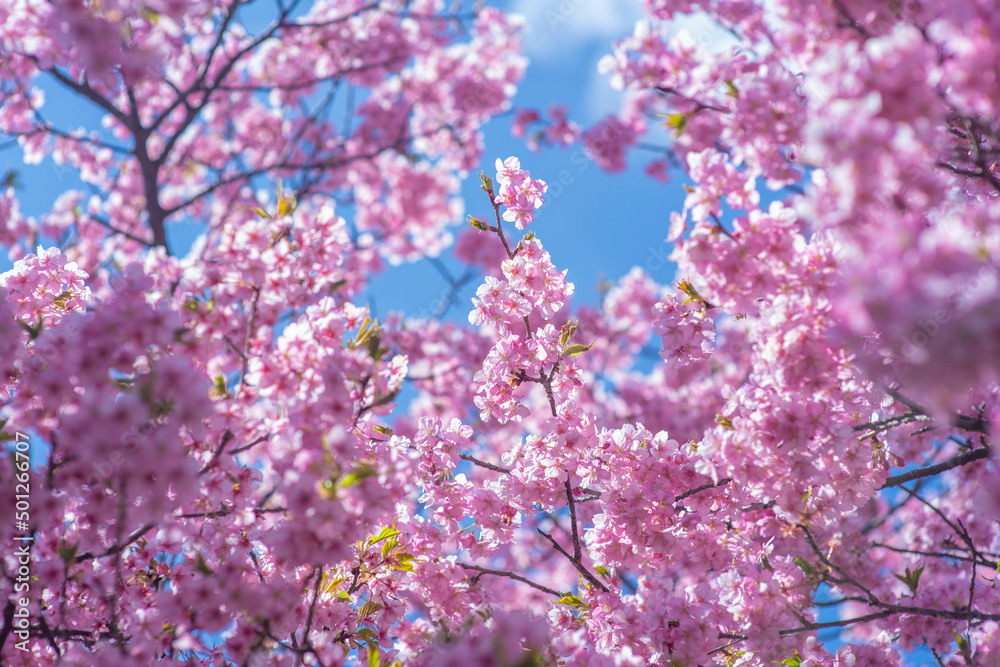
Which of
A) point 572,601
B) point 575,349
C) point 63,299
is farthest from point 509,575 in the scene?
point 63,299

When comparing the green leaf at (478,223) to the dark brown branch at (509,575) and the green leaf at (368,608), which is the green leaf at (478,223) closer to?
the dark brown branch at (509,575)

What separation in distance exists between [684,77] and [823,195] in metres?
4.00

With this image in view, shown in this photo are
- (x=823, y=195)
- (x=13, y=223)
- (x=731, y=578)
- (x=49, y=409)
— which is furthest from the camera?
(x=13, y=223)

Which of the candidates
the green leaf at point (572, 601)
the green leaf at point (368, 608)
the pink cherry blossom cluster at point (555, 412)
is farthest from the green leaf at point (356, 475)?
the green leaf at point (572, 601)

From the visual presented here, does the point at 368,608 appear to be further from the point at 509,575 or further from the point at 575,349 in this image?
the point at 575,349

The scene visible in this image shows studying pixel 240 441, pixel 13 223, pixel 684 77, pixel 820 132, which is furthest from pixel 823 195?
pixel 13 223

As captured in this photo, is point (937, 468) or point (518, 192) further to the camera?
point (518, 192)

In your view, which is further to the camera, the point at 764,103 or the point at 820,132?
the point at 764,103

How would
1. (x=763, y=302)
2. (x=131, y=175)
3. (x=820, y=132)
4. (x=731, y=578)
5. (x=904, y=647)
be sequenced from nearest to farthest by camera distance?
(x=820, y=132) → (x=763, y=302) → (x=731, y=578) → (x=904, y=647) → (x=131, y=175)

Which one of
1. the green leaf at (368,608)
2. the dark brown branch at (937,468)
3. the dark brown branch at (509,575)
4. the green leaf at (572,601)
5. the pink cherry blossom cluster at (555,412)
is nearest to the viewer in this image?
the pink cherry blossom cluster at (555,412)

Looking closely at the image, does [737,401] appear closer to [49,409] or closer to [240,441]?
[240,441]

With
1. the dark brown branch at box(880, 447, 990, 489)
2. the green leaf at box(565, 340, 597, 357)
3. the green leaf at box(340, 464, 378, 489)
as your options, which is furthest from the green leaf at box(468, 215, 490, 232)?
the dark brown branch at box(880, 447, 990, 489)

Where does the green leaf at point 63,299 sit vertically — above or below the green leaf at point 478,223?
below

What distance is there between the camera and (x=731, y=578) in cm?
400
